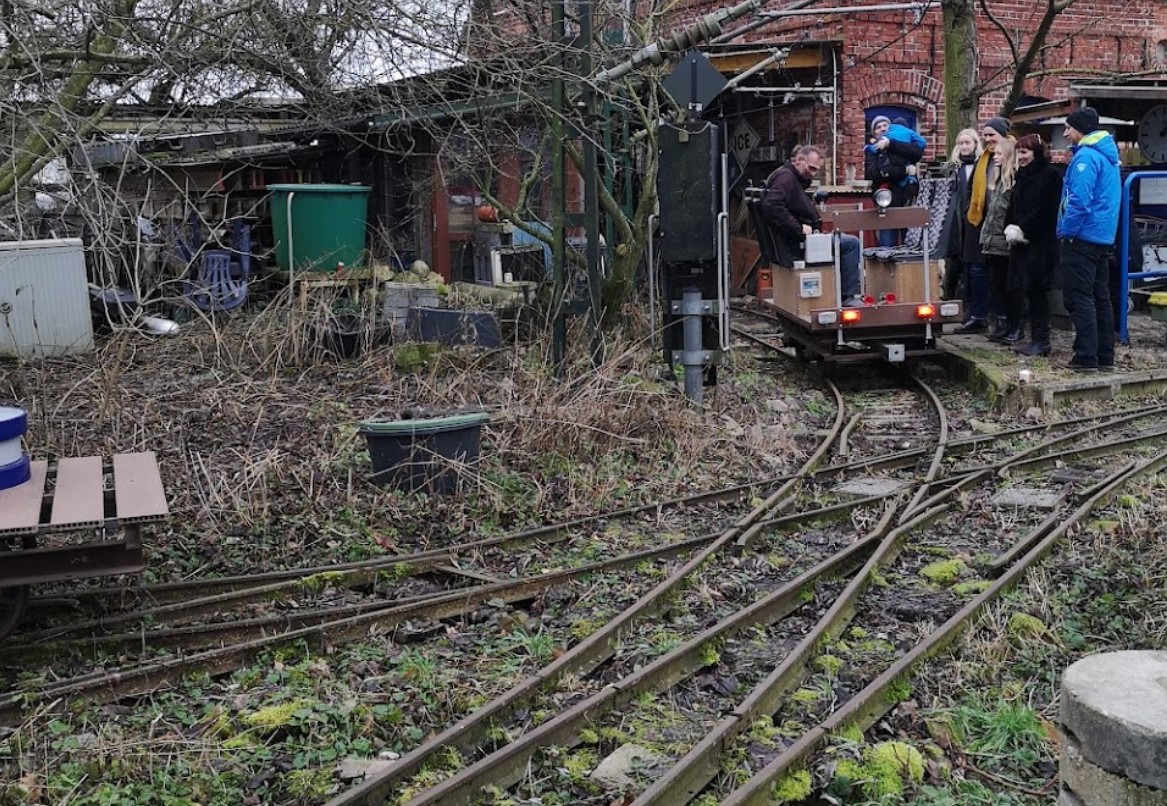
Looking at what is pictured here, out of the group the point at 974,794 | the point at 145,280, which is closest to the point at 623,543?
the point at 974,794

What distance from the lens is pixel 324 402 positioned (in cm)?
1054

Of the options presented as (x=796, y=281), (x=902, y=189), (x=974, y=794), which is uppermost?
(x=902, y=189)

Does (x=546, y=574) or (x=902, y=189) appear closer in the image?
(x=546, y=574)

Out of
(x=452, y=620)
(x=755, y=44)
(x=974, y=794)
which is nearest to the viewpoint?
(x=974, y=794)

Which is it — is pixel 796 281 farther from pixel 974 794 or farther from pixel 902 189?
pixel 974 794

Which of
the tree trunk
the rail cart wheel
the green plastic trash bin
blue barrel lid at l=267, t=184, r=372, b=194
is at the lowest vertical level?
the rail cart wheel

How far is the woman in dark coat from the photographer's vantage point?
1220 cm

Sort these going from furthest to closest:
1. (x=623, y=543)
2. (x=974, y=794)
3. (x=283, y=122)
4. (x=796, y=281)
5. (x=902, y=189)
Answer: (x=283, y=122) < (x=902, y=189) < (x=796, y=281) < (x=623, y=543) < (x=974, y=794)

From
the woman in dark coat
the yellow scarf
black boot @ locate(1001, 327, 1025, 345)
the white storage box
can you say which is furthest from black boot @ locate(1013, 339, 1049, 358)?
the white storage box

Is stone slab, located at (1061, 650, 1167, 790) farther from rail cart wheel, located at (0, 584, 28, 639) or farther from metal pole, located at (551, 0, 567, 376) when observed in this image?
metal pole, located at (551, 0, 567, 376)

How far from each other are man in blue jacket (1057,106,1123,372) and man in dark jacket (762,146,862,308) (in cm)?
186

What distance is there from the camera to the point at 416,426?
813cm

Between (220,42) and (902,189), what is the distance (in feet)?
26.9

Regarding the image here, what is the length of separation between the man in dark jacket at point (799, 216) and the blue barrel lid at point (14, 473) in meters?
7.76
